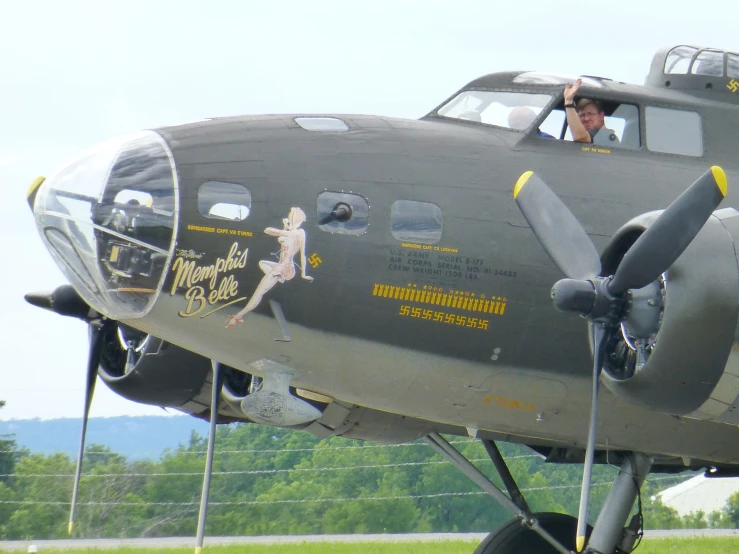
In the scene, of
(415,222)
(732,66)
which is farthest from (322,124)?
(732,66)

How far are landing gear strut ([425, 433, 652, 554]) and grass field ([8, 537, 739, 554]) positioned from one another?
26.7ft

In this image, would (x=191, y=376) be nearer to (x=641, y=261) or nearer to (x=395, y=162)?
(x=395, y=162)

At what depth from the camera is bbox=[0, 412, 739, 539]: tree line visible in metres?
33.0

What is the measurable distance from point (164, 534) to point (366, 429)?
2193cm

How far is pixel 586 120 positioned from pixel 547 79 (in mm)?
Answer: 571

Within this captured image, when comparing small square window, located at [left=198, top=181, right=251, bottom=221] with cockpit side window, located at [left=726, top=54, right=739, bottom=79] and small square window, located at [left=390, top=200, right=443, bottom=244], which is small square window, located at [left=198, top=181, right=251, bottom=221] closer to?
small square window, located at [left=390, top=200, right=443, bottom=244]

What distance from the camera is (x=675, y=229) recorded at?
8.12 m

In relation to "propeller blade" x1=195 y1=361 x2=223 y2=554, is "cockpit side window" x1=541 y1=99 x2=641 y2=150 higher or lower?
higher

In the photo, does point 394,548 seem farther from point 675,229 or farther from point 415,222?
point 675,229

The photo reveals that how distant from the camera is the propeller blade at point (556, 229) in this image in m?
8.72

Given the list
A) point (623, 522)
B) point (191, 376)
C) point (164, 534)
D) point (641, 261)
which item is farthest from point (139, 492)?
point (641, 261)

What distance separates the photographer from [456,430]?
11586 mm

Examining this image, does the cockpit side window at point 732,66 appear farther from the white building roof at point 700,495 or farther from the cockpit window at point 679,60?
the white building roof at point 700,495

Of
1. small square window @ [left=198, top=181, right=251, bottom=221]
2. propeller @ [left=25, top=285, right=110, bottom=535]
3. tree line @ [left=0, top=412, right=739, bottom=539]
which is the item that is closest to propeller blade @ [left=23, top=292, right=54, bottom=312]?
propeller @ [left=25, top=285, right=110, bottom=535]
